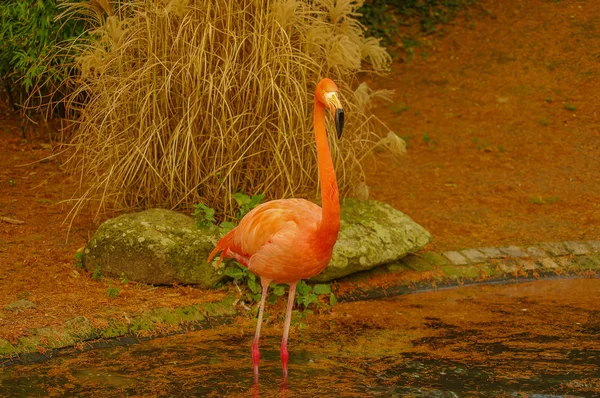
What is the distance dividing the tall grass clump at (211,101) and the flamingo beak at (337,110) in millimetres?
1890

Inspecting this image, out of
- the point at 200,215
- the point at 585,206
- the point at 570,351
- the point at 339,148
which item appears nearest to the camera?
the point at 570,351

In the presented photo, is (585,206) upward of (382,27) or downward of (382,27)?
downward

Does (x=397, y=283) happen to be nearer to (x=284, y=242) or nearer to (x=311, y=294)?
(x=311, y=294)

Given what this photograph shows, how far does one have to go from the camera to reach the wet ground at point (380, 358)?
488cm

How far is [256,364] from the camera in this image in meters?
5.16

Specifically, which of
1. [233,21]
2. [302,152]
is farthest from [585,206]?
[233,21]

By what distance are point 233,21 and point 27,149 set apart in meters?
4.26

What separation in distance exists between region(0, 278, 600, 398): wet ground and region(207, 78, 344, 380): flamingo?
33cm

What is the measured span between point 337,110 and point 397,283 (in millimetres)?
2819

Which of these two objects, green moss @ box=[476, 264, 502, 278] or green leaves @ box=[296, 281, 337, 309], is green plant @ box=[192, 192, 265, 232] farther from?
green moss @ box=[476, 264, 502, 278]

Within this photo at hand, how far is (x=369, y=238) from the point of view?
22.6ft

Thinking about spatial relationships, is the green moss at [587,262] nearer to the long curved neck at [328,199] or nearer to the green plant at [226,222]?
the green plant at [226,222]

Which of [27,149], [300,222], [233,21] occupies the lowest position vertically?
[27,149]

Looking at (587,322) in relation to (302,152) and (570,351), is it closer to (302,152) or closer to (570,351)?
(570,351)
